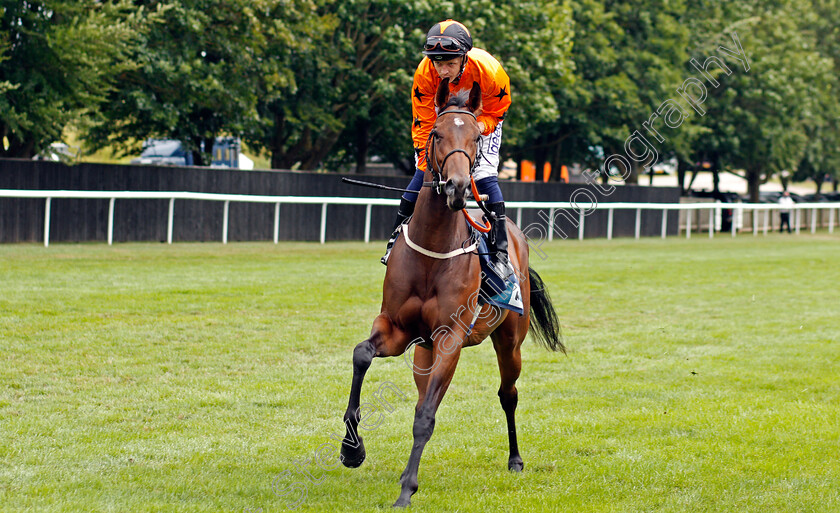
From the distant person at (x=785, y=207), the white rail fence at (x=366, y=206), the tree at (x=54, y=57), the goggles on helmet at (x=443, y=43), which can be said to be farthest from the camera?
the distant person at (x=785, y=207)

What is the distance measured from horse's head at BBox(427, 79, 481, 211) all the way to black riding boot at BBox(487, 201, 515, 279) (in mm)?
754

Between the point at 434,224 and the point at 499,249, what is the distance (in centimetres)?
69

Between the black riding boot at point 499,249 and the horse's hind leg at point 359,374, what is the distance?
0.85 m

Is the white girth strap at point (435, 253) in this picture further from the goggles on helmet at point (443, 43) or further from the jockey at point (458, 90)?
the goggles on helmet at point (443, 43)

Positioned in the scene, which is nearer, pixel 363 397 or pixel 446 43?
pixel 446 43

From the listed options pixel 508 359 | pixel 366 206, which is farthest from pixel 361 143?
pixel 508 359

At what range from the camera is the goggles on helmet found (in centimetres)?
523

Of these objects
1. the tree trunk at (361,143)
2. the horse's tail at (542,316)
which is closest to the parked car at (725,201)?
the tree trunk at (361,143)

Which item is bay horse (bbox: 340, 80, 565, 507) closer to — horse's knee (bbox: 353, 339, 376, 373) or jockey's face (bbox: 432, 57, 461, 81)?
horse's knee (bbox: 353, 339, 376, 373)

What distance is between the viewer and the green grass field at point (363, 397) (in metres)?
4.97

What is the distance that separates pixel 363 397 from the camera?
23.7 feet

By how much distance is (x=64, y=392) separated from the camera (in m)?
6.82

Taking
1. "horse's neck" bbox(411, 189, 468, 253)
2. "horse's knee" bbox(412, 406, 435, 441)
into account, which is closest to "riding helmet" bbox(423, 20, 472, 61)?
"horse's neck" bbox(411, 189, 468, 253)

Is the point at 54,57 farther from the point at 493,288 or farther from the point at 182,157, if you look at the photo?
the point at 182,157
